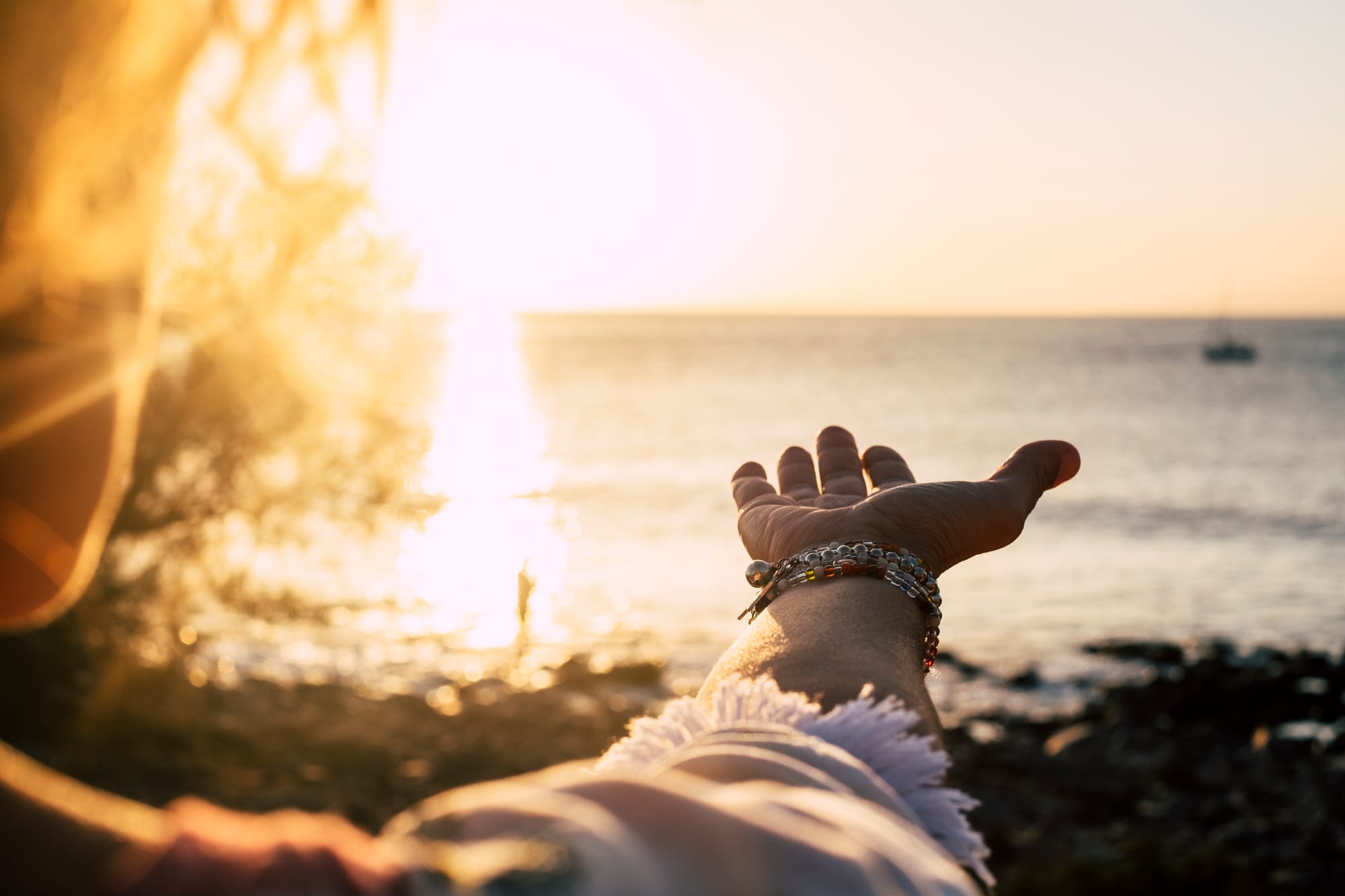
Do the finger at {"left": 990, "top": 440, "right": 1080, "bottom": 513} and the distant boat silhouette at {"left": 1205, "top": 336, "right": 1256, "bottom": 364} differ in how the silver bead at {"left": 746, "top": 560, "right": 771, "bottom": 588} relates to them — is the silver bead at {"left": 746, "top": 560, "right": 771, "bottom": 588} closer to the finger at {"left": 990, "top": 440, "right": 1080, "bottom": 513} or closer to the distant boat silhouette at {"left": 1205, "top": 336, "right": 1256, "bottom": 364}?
the finger at {"left": 990, "top": 440, "right": 1080, "bottom": 513}

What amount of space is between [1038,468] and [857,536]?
0.62 metres

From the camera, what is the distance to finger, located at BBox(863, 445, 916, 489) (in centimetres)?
293

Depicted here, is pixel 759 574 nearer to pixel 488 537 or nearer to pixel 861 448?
pixel 488 537

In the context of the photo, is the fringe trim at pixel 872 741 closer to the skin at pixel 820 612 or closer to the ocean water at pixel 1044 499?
the skin at pixel 820 612

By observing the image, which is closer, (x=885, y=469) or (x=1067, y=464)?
(x=1067, y=464)

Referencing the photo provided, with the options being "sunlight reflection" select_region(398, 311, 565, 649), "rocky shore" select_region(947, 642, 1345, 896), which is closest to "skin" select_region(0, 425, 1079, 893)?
"rocky shore" select_region(947, 642, 1345, 896)

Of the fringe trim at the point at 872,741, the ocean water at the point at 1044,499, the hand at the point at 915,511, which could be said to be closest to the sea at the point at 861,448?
the ocean water at the point at 1044,499

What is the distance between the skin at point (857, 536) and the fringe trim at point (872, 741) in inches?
4.4

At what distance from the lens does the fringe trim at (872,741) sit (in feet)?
4.78

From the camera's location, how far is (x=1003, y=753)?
10.5 m

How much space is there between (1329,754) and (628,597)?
412 inches

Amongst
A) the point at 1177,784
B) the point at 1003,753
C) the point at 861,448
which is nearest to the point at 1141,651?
the point at 1177,784

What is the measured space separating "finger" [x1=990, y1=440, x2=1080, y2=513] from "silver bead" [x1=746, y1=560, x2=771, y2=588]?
2.29 ft

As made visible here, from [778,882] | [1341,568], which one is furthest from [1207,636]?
[778,882]
